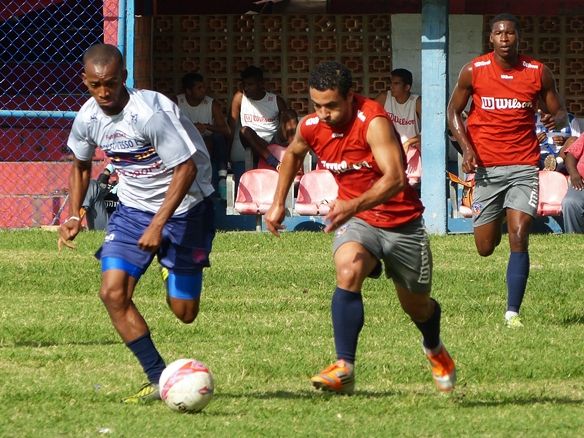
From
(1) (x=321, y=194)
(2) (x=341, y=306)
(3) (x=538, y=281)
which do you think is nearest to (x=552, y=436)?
(2) (x=341, y=306)

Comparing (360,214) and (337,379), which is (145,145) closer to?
(360,214)

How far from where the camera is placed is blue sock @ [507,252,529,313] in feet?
34.2

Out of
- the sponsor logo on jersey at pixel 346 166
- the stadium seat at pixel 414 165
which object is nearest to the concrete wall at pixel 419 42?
the stadium seat at pixel 414 165

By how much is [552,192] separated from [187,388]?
10.8 meters

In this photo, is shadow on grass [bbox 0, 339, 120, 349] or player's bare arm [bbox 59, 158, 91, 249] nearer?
player's bare arm [bbox 59, 158, 91, 249]

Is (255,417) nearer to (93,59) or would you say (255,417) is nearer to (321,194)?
(93,59)

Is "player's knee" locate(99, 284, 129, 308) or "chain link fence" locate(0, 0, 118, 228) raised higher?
"player's knee" locate(99, 284, 129, 308)

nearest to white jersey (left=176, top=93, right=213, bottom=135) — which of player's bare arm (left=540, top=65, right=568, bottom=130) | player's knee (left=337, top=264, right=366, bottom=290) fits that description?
player's bare arm (left=540, top=65, right=568, bottom=130)

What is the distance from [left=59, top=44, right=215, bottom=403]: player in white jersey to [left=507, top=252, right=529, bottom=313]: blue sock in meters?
3.10

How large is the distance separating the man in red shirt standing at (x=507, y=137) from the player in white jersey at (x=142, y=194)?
123 inches

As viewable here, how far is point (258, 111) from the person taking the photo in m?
18.3

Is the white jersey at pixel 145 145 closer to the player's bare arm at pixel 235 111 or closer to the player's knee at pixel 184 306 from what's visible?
the player's knee at pixel 184 306

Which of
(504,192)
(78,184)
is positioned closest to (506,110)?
(504,192)

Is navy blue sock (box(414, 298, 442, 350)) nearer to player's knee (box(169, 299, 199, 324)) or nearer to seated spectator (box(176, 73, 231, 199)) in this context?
player's knee (box(169, 299, 199, 324))
